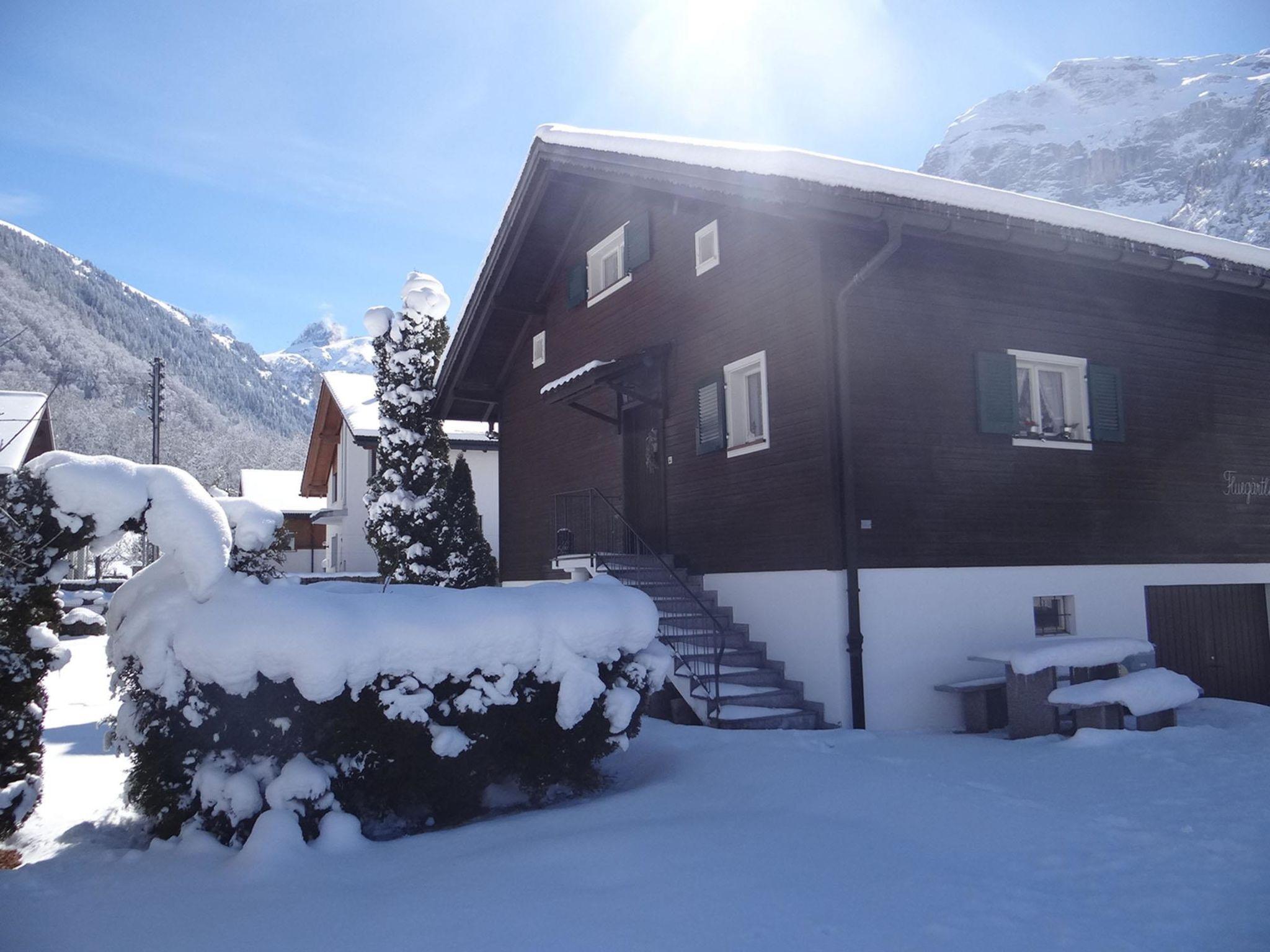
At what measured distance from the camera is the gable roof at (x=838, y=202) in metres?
8.27

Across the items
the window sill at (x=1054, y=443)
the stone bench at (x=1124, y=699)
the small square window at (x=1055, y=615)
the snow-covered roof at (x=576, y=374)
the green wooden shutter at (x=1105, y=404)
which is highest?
the snow-covered roof at (x=576, y=374)

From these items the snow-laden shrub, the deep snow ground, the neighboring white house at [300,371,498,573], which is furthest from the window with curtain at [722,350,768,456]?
the neighboring white house at [300,371,498,573]

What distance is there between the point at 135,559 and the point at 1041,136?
644 feet

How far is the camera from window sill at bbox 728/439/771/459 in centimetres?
980

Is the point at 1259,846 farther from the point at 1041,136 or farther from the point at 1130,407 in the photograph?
the point at 1041,136

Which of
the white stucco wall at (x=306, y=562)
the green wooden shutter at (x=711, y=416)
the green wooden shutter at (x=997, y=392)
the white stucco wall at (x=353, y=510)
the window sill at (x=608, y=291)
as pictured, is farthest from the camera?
the white stucco wall at (x=306, y=562)

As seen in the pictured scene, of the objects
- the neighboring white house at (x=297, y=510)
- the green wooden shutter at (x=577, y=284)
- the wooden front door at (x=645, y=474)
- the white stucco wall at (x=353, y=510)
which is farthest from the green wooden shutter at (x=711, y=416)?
the neighboring white house at (x=297, y=510)

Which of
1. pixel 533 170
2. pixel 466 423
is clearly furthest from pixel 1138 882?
pixel 466 423

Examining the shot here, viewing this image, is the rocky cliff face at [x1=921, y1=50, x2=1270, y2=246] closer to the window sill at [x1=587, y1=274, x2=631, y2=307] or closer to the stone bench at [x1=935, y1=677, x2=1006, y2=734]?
the window sill at [x1=587, y1=274, x2=631, y2=307]

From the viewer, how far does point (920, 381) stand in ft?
30.5

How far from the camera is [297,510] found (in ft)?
126

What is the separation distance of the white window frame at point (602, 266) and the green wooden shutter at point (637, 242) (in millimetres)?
115

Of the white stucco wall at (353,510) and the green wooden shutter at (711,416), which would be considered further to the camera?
the white stucco wall at (353,510)

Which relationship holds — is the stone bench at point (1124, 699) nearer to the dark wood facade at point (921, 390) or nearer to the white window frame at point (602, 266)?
the dark wood facade at point (921, 390)
